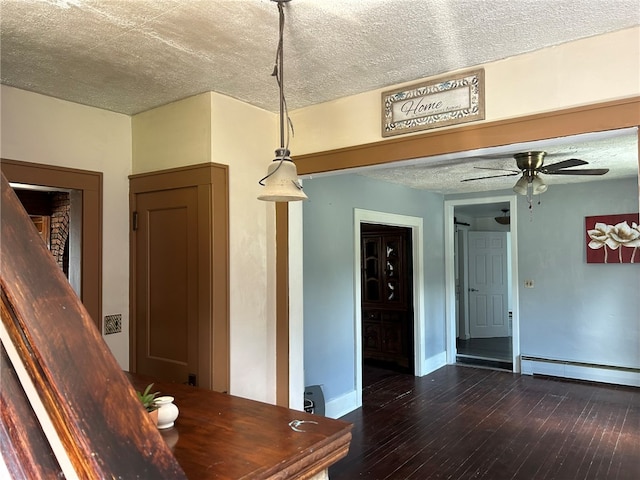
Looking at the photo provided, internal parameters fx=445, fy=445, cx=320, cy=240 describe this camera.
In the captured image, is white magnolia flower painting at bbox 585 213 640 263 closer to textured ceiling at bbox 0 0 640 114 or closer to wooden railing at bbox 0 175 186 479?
textured ceiling at bbox 0 0 640 114

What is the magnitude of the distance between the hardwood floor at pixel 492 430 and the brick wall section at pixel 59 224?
134 inches

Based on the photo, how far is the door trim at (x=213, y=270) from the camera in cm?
247

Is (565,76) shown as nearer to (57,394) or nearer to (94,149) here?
(57,394)

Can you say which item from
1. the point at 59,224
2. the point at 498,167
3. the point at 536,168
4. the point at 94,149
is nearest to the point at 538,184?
the point at 536,168

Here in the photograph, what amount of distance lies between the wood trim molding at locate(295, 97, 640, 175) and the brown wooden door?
81cm

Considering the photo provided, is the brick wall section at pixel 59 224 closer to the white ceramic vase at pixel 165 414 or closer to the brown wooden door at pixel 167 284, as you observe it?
the brown wooden door at pixel 167 284

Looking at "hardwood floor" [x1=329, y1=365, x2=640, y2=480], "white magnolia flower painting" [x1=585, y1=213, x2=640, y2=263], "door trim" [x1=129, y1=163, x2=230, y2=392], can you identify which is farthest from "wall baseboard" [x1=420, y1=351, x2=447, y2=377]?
"door trim" [x1=129, y1=163, x2=230, y2=392]

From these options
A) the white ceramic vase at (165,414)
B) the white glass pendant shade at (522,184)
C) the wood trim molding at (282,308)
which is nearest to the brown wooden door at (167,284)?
the wood trim molding at (282,308)

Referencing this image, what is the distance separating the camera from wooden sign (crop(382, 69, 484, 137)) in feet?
7.11

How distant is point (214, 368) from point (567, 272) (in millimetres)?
4874

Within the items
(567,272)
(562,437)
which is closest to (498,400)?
(562,437)

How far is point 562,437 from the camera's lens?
3.72 metres

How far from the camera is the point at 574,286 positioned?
5.56m

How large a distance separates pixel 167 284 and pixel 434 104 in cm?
184
